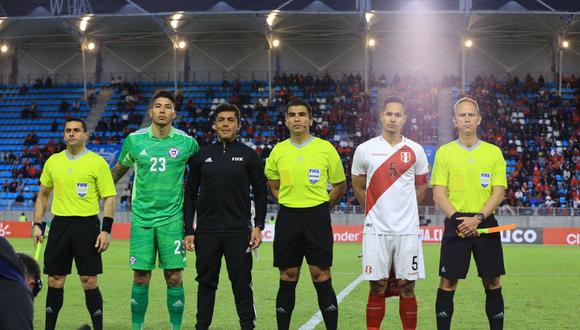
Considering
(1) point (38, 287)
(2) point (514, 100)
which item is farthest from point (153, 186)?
(2) point (514, 100)

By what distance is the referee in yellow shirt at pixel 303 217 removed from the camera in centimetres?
770

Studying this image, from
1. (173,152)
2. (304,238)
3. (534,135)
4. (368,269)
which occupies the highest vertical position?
(534,135)

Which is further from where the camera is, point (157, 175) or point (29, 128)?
point (29, 128)

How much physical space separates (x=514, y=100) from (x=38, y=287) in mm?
36924

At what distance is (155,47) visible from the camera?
44406mm

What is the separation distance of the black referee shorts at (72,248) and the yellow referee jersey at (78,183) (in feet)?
0.40

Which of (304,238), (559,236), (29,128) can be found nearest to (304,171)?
(304,238)

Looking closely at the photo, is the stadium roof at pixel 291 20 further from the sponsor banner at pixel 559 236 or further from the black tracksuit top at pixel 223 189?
the black tracksuit top at pixel 223 189

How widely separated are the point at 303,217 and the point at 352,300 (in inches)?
176

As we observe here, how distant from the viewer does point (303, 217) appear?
7711 mm

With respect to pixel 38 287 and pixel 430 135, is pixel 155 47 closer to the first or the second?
pixel 430 135

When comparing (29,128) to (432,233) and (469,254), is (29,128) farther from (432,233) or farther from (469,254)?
(469,254)

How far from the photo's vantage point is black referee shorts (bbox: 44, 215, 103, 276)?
316 inches

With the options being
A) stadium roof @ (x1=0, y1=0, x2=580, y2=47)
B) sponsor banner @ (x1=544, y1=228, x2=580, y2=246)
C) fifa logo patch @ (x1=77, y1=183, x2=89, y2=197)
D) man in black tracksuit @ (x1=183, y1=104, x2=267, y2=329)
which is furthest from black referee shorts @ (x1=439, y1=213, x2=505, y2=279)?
stadium roof @ (x1=0, y1=0, x2=580, y2=47)
